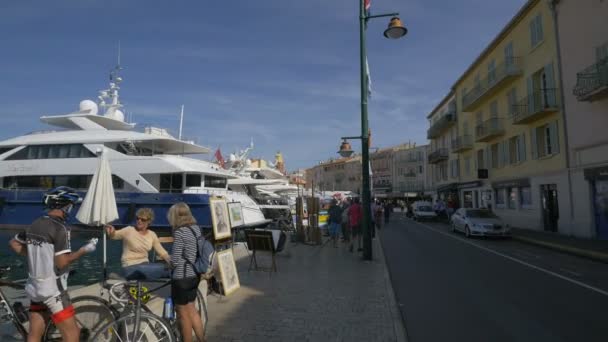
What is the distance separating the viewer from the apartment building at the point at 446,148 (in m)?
37.1

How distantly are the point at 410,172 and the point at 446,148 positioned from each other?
31.8 m

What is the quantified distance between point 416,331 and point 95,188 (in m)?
5.84

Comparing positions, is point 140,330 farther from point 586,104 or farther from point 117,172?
point 586,104

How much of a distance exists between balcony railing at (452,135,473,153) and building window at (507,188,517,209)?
7443 millimetres

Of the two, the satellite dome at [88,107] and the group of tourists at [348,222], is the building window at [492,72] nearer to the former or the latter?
the group of tourists at [348,222]

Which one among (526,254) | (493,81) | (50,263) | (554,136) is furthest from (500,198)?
(50,263)

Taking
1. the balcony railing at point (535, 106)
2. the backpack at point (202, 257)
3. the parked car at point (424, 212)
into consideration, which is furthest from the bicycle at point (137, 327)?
the parked car at point (424, 212)

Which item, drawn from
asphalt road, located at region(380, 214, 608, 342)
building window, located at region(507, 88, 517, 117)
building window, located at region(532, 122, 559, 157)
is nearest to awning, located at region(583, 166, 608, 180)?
building window, located at region(532, 122, 559, 157)

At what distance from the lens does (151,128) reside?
22.0m

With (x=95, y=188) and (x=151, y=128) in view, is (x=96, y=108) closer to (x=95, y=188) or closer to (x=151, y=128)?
(x=151, y=128)

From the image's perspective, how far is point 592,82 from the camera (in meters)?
15.8

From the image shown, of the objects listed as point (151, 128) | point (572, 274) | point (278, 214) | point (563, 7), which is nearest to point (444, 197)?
point (278, 214)

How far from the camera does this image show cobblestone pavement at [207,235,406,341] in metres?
4.83

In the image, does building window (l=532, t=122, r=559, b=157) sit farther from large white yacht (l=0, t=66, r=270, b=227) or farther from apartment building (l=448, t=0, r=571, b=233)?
large white yacht (l=0, t=66, r=270, b=227)
